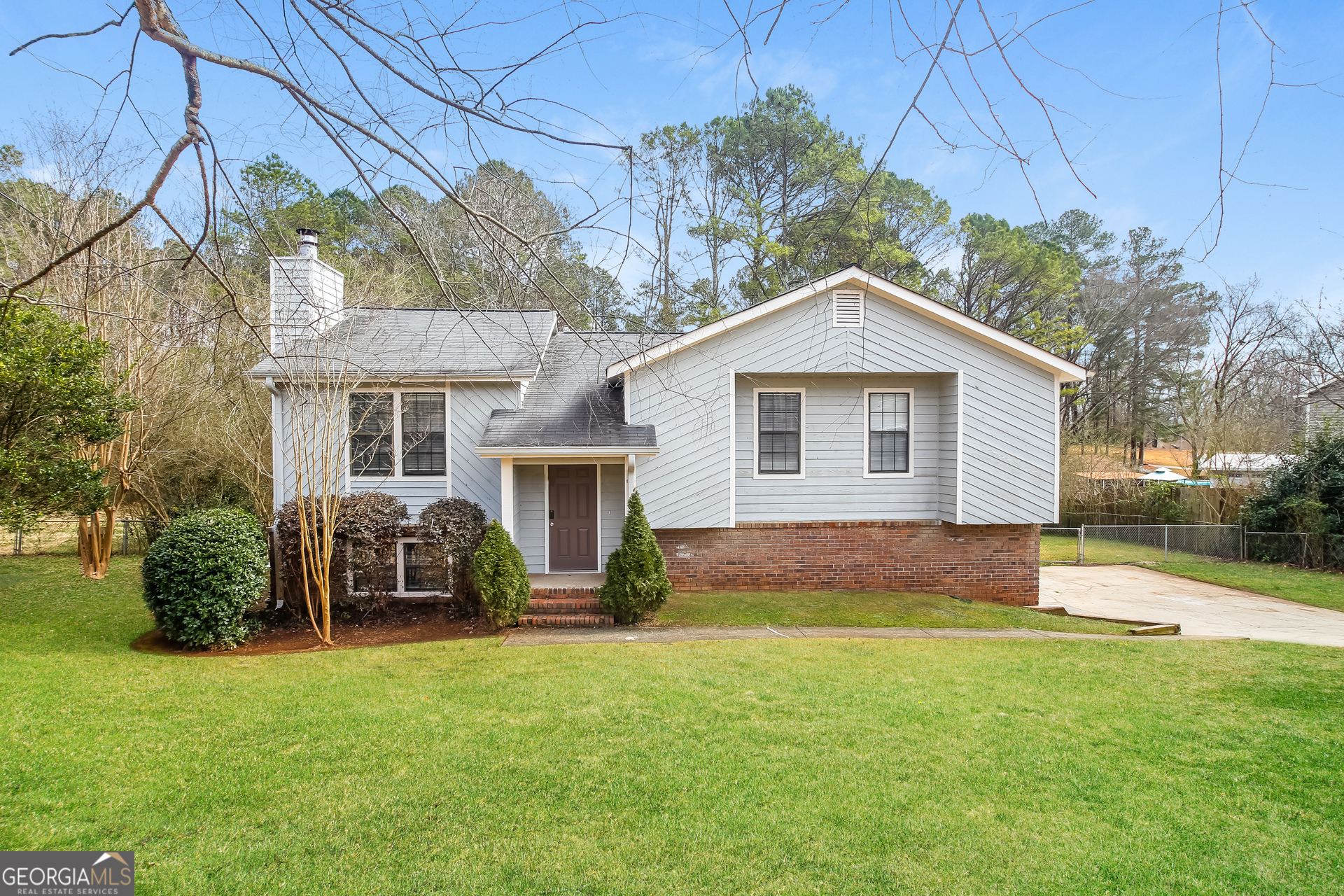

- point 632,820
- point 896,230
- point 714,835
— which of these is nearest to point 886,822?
point 714,835

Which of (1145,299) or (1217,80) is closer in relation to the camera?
(1217,80)

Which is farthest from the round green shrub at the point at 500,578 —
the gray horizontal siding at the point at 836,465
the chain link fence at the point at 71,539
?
the chain link fence at the point at 71,539

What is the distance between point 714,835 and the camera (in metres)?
3.80

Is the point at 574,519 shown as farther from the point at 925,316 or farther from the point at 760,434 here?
the point at 925,316

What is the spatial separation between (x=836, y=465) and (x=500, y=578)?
5.96 m

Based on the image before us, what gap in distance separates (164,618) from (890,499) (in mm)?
10727

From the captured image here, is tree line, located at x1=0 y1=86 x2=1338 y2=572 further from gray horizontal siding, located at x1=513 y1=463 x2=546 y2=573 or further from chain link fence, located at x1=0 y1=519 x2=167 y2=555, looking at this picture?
gray horizontal siding, located at x1=513 y1=463 x2=546 y2=573

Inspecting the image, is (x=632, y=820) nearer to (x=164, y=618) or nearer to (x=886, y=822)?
(x=886, y=822)

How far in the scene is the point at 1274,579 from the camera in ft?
49.9

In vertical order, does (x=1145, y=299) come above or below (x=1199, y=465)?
above

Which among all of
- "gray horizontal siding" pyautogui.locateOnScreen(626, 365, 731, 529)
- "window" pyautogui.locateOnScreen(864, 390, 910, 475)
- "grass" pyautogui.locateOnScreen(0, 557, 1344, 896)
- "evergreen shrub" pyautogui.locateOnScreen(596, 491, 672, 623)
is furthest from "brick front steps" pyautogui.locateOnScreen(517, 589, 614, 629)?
"window" pyautogui.locateOnScreen(864, 390, 910, 475)

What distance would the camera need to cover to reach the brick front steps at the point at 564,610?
9.80 metres

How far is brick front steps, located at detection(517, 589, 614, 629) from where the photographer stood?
9797 mm

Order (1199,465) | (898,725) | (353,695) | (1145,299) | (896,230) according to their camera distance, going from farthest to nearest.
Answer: (1145,299), (1199,465), (896,230), (353,695), (898,725)
